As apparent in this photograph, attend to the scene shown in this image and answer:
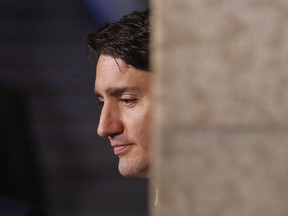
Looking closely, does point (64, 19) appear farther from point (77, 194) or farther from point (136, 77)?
point (77, 194)

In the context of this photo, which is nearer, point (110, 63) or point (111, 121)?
point (111, 121)

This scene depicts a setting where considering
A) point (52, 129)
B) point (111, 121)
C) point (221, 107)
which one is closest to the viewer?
point (221, 107)

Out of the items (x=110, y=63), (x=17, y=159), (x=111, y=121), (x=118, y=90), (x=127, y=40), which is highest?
(x=127, y=40)

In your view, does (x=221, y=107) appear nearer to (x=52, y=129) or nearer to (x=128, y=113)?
(x=128, y=113)

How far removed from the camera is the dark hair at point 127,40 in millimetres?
3484

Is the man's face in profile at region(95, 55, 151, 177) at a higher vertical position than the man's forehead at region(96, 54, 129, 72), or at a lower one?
lower

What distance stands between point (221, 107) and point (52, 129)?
2.96 m

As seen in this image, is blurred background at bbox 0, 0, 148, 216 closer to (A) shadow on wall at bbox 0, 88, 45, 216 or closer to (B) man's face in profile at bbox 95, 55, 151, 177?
(A) shadow on wall at bbox 0, 88, 45, 216

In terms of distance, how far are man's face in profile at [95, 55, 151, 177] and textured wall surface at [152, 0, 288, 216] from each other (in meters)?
2.07

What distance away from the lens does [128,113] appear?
344 cm

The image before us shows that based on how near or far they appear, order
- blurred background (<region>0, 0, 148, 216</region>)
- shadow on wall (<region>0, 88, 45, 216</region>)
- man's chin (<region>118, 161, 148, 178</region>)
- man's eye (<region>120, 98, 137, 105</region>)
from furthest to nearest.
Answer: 1. shadow on wall (<region>0, 88, 45, 216</region>)
2. blurred background (<region>0, 0, 148, 216</region>)
3. man's chin (<region>118, 161, 148, 178</region>)
4. man's eye (<region>120, 98, 137, 105</region>)

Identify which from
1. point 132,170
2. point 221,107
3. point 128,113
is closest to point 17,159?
point 132,170

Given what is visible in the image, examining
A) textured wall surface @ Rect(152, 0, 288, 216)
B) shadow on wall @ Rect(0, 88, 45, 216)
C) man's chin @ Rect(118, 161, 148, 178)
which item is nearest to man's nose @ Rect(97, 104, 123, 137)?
man's chin @ Rect(118, 161, 148, 178)

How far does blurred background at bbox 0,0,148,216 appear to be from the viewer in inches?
159
